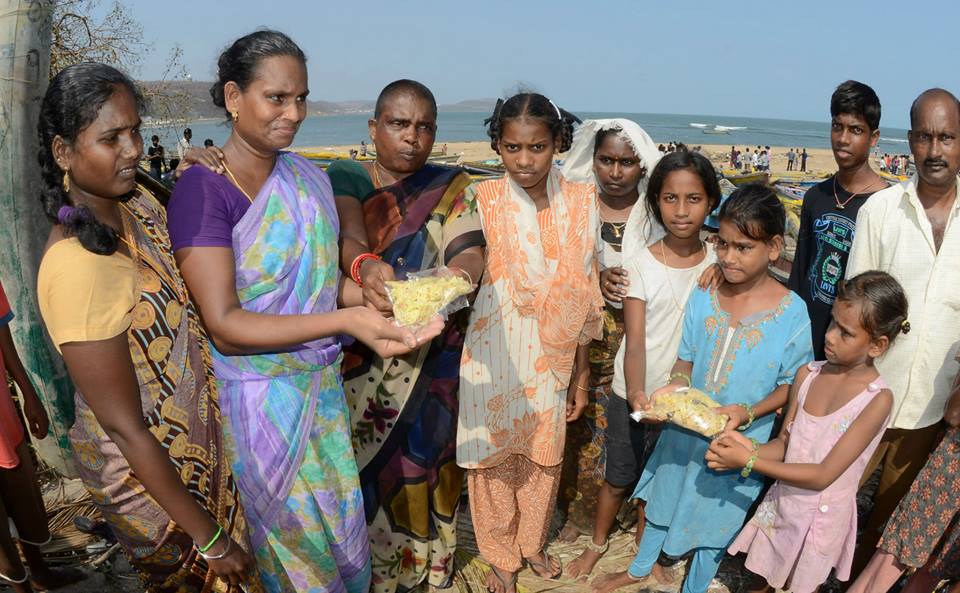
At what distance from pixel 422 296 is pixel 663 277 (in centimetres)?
152

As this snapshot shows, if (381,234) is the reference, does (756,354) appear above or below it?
below

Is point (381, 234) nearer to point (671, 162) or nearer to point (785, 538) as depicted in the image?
point (671, 162)

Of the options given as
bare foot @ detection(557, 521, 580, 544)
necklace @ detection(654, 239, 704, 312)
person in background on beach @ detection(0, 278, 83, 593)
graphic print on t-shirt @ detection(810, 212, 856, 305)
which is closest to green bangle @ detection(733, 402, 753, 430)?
necklace @ detection(654, 239, 704, 312)

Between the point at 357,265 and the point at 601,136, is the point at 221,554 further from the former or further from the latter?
the point at 601,136

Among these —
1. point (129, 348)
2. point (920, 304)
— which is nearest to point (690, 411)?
point (920, 304)

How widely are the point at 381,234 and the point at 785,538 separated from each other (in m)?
2.33

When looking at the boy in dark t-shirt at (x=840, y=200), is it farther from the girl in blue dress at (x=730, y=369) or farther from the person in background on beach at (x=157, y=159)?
the person in background on beach at (x=157, y=159)

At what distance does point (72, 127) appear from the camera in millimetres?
1864

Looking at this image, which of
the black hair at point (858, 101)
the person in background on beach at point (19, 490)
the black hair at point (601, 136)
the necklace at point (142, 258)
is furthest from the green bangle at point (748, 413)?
the person in background on beach at point (19, 490)

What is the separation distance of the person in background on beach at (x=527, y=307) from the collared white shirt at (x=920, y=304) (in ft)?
4.84

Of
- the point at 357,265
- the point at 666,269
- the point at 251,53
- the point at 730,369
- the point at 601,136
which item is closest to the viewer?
the point at 251,53

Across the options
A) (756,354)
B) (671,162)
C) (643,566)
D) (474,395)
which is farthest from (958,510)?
(474,395)

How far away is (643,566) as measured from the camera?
11.2 ft

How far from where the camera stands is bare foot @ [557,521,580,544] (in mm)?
4008
